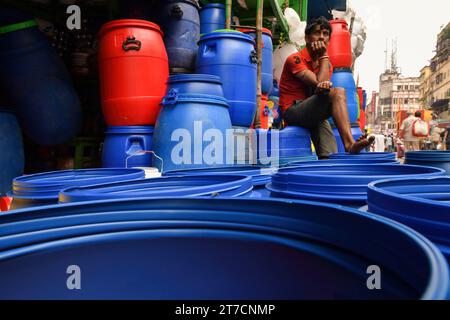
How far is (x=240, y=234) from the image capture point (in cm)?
68

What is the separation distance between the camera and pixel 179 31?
10.8 feet

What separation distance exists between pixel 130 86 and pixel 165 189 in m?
1.84

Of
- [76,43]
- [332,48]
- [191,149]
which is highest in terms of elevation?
[332,48]

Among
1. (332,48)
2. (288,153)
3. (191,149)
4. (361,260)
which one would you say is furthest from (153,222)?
(332,48)

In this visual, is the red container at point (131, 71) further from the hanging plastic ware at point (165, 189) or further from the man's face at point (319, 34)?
the hanging plastic ware at point (165, 189)

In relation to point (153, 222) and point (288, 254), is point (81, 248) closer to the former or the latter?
point (153, 222)

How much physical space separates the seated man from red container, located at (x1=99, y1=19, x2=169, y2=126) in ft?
4.24

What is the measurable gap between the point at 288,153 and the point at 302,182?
1903 mm

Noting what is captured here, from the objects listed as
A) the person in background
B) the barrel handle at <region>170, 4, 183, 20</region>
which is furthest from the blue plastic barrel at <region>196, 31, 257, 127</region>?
the person in background

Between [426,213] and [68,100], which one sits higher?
[68,100]

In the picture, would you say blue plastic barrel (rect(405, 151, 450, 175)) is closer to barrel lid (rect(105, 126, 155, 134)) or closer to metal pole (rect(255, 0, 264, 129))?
barrel lid (rect(105, 126, 155, 134))

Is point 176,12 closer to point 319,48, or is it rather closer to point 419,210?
point 319,48

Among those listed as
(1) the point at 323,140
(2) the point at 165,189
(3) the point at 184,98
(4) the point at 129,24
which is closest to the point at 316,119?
(1) the point at 323,140

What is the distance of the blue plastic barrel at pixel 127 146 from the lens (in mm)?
2629
